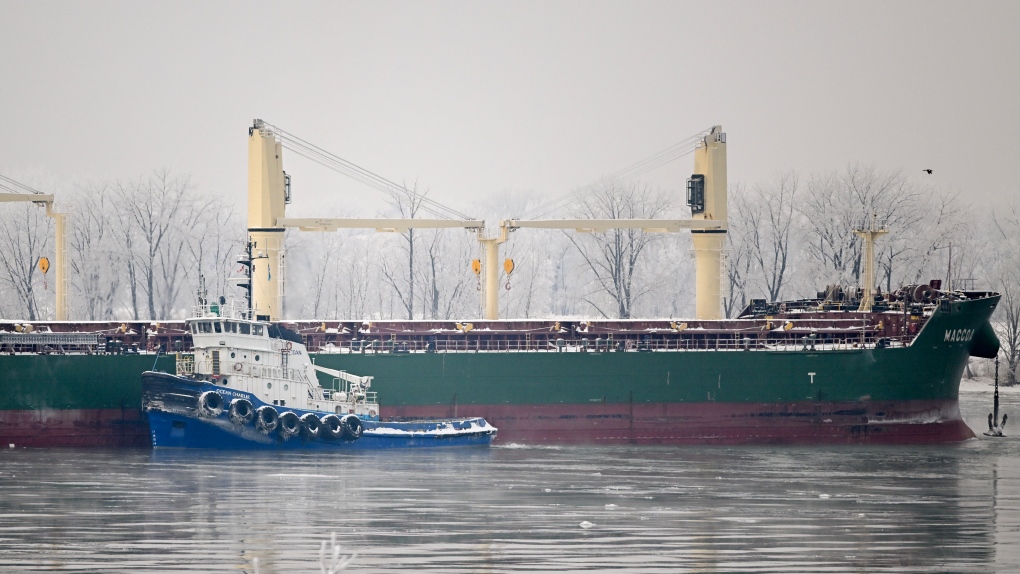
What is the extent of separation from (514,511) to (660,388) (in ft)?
48.7

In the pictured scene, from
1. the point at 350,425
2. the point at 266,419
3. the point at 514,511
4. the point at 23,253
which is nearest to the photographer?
the point at 514,511

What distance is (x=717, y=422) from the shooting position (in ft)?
132

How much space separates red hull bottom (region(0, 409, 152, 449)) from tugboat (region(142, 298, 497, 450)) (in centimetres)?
245

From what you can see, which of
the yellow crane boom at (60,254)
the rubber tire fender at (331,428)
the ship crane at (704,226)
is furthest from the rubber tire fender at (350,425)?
the yellow crane boom at (60,254)

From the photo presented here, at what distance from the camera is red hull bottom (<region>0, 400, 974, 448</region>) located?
39656 mm

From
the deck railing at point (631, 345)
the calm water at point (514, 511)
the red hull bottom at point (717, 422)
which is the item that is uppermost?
the deck railing at point (631, 345)

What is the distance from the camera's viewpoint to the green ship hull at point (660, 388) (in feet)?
125

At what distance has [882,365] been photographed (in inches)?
1610

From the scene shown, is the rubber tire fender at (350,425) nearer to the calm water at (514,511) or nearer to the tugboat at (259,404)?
the tugboat at (259,404)

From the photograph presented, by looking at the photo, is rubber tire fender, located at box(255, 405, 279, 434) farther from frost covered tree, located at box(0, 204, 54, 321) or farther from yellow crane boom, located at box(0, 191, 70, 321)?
frost covered tree, located at box(0, 204, 54, 321)

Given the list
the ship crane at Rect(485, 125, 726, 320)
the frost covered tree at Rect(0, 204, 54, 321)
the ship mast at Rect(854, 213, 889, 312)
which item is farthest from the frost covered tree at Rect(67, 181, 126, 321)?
the ship mast at Rect(854, 213, 889, 312)

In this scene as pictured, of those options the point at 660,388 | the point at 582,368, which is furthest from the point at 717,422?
the point at 582,368

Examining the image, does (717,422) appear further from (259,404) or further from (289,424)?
(259,404)

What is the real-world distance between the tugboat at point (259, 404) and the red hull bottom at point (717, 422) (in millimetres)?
1772
